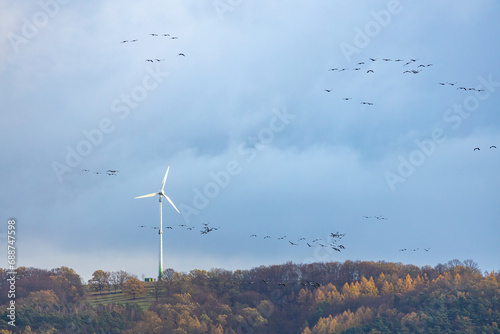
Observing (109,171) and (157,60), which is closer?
(157,60)

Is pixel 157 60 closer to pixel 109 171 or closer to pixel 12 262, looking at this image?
pixel 109 171

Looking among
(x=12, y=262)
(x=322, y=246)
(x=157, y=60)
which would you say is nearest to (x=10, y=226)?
(x=12, y=262)

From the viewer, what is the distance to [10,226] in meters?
130

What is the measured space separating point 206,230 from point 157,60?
36721 millimetres

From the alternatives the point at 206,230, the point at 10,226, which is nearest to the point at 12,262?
the point at 10,226

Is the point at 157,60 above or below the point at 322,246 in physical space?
above

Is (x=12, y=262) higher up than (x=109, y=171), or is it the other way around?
(x=109, y=171)

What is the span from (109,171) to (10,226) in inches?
1018

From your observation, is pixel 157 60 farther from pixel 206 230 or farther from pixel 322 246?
pixel 322 246

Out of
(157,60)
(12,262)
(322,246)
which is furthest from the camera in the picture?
(322,246)

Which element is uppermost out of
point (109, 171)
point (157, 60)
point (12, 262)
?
point (157, 60)

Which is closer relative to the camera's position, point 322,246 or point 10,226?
point 10,226

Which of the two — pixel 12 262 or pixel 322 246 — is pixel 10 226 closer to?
pixel 12 262

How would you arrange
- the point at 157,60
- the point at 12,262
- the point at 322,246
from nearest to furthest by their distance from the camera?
the point at 12,262, the point at 157,60, the point at 322,246
